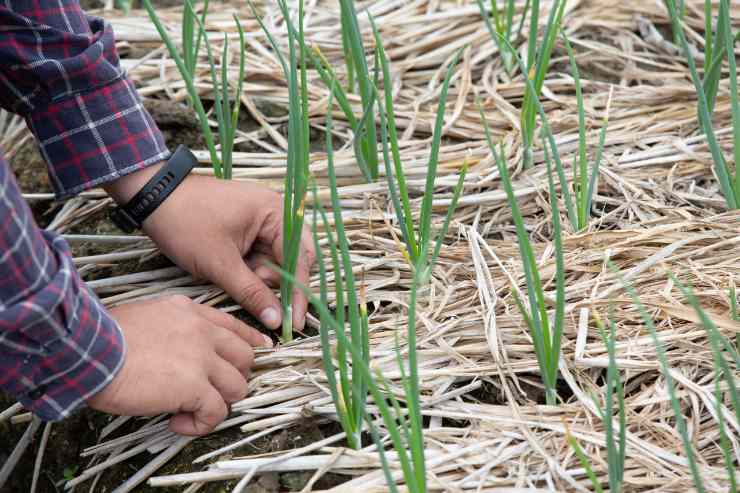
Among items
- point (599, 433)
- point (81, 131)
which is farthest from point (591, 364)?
point (81, 131)

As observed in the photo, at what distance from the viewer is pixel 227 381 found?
1.10 meters

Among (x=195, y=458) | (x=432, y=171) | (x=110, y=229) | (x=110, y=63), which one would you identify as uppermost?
(x=110, y=63)

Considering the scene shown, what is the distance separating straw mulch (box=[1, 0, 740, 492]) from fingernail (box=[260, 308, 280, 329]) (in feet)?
0.16

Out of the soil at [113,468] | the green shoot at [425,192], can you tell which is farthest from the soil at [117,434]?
the green shoot at [425,192]

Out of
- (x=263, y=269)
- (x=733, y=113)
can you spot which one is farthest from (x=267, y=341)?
(x=733, y=113)

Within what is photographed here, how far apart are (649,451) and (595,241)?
0.40m

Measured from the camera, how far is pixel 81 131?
130cm

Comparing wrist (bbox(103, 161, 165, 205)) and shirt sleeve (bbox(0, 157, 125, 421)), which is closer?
shirt sleeve (bbox(0, 157, 125, 421))

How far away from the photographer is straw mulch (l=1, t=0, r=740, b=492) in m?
1.03

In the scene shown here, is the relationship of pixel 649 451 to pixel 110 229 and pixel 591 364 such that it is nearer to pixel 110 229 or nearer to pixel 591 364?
pixel 591 364

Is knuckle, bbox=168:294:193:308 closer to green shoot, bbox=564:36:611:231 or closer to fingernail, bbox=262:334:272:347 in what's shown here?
fingernail, bbox=262:334:272:347

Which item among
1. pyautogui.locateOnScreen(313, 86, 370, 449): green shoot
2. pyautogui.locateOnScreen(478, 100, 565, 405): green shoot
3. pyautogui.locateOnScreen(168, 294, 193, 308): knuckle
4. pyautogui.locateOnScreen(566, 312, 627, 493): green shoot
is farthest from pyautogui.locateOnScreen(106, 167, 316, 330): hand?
pyautogui.locateOnScreen(566, 312, 627, 493): green shoot

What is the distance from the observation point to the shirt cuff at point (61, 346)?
0.91 metres

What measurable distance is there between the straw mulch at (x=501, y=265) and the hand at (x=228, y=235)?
0.08 m
